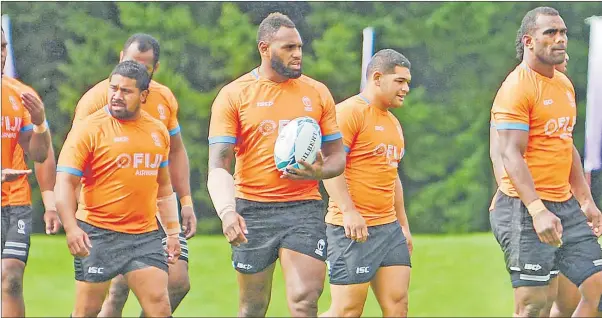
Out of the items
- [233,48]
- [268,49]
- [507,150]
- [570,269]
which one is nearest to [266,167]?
[268,49]

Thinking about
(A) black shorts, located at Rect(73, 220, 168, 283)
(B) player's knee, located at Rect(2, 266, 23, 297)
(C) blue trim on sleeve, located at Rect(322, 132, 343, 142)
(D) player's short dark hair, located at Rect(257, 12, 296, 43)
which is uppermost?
(D) player's short dark hair, located at Rect(257, 12, 296, 43)

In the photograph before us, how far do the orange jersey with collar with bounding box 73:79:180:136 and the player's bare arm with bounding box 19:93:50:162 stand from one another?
0.81 ft

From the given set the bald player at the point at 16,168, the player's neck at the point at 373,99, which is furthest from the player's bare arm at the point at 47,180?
the player's neck at the point at 373,99

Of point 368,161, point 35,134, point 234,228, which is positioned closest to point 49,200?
point 35,134

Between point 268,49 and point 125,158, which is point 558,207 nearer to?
point 268,49

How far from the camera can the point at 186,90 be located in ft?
41.9

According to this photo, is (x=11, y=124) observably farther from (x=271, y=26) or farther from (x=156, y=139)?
(x=271, y=26)

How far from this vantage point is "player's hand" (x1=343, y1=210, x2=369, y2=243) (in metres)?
8.99

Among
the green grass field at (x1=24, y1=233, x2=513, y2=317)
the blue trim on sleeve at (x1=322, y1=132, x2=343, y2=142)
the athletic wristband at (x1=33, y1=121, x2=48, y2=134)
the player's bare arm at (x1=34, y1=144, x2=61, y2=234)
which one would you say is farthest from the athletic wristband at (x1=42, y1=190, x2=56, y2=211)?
the green grass field at (x1=24, y1=233, x2=513, y2=317)

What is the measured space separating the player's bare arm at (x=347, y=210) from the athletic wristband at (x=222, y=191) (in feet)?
2.79

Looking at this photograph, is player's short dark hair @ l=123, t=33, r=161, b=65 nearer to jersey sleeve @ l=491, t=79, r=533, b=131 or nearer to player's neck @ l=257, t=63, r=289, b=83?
player's neck @ l=257, t=63, r=289, b=83

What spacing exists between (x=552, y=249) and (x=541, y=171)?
1.78 ft

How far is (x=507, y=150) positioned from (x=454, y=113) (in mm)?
4067

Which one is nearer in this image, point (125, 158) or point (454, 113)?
point (125, 158)
